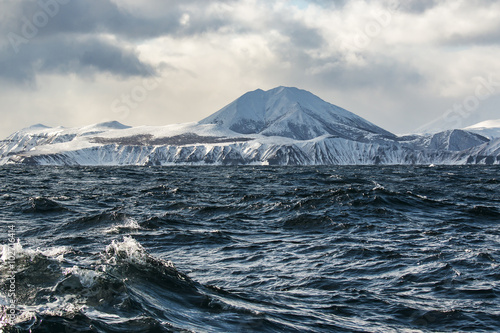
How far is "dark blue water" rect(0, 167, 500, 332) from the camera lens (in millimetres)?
12688

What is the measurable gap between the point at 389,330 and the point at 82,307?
7.40 meters

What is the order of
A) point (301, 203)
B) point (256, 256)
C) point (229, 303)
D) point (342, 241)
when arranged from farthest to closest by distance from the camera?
point (301, 203), point (342, 241), point (256, 256), point (229, 303)

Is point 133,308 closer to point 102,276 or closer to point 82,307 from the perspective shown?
point 82,307

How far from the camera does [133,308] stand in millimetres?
12758

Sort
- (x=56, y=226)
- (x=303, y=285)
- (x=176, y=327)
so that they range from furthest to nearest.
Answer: (x=56, y=226) < (x=303, y=285) < (x=176, y=327)

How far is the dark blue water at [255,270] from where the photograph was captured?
12688 mm

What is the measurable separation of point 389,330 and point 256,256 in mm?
8939

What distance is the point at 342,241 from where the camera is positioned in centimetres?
2338

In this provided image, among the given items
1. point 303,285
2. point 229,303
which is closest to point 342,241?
point 303,285

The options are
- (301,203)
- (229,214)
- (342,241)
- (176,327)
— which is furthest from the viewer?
(301,203)

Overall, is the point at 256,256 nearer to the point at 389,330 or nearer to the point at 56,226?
the point at 389,330

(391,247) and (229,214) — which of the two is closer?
(391,247)

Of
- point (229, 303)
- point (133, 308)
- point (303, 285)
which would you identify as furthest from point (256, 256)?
point (133, 308)

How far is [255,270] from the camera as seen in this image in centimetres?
1867
